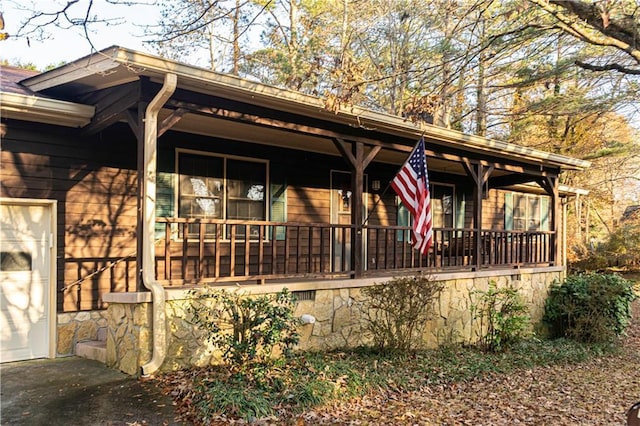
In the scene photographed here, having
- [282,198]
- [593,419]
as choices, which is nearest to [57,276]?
[282,198]

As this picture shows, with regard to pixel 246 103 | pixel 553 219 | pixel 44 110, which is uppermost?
pixel 246 103

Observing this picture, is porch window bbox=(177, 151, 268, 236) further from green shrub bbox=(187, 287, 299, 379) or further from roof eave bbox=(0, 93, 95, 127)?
green shrub bbox=(187, 287, 299, 379)

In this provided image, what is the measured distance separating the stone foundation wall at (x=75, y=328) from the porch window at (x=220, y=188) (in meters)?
1.86

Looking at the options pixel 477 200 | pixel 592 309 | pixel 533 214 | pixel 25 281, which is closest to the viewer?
pixel 25 281

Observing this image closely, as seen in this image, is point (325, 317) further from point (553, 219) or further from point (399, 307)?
point (553, 219)

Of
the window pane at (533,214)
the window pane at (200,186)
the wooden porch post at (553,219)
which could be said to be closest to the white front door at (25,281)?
the window pane at (200,186)

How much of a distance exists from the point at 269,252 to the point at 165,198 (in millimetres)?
2108

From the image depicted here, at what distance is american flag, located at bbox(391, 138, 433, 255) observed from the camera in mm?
6902

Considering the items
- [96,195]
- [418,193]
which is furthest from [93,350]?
[418,193]

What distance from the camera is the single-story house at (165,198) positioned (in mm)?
5230

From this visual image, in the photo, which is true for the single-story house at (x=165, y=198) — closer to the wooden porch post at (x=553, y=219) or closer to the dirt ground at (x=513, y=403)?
the dirt ground at (x=513, y=403)

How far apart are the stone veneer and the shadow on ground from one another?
345 mm

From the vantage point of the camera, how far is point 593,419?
211 inches

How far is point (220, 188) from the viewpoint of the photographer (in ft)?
25.8
